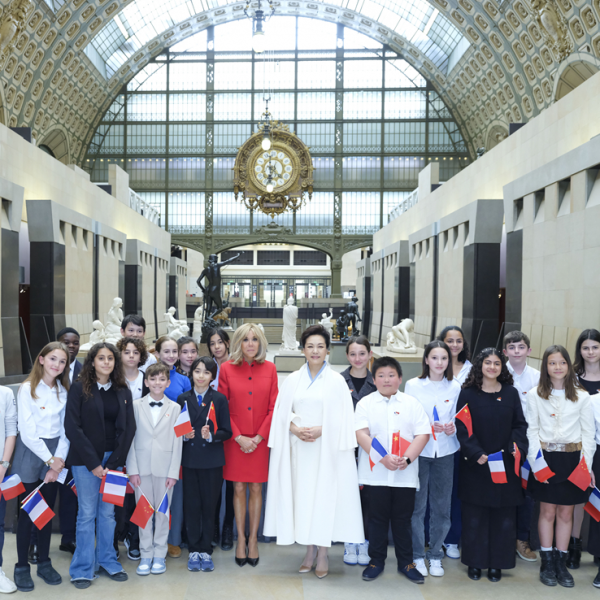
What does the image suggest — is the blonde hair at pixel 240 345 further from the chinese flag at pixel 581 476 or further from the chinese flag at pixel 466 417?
the chinese flag at pixel 581 476

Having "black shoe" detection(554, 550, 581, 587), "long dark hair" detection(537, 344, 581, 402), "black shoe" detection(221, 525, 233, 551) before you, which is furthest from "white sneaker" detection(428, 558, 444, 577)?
"black shoe" detection(221, 525, 233, 551)

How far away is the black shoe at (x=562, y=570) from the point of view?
4332mm

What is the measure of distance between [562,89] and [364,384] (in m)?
25.2

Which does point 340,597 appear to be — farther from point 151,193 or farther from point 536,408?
point 151,193

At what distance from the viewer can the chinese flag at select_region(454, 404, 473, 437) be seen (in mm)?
4434

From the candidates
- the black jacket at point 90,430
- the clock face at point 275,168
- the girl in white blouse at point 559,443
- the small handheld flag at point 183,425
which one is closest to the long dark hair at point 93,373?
the black jacket at point 90,430

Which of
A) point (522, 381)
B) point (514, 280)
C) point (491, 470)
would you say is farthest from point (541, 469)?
point (514, 280)

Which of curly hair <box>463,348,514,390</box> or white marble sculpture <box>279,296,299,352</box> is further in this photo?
white marble sculpture <box>279,296,299,352</box>

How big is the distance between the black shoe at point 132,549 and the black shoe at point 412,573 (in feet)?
Answer: 7.10

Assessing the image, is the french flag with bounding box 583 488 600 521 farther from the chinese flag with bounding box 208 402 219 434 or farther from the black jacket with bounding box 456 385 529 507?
the chinese flag with bounding box 208 402 219 434

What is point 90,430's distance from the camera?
429 cm

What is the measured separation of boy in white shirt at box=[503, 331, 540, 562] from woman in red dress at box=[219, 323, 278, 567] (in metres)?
2.20

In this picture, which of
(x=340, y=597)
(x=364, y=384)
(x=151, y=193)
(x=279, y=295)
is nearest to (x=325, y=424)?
(x=364, y=384)

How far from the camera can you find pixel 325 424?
4469 millimetres
